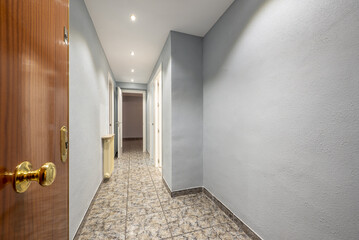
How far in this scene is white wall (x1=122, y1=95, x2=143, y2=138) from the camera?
802cm

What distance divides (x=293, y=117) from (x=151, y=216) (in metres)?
1.78

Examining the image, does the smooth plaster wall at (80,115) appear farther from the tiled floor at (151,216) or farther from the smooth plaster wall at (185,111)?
the smooth plaster wall at (185,111)

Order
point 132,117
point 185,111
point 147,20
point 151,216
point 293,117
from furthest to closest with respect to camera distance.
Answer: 1. point 132,117
2. point 185,111
3. point 147,20
4. point 151,216
5. point 293,117

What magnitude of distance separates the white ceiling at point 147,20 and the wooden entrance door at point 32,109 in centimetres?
130

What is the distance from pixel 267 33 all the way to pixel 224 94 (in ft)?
2.43

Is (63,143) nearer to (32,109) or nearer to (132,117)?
(32,109)

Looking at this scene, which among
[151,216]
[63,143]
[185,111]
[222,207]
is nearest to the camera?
[63,143]

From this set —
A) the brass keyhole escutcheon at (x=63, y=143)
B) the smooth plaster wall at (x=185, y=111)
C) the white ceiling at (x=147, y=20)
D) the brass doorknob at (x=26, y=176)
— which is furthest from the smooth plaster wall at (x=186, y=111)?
the brass doorknob at (x=26, y=176)

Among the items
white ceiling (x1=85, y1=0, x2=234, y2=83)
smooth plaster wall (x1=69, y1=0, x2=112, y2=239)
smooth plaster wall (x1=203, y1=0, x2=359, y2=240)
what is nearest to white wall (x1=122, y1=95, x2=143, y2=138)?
white ceiling (x1=85, y1=0, x2=234, y2=83)

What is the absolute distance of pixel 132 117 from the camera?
8141mm

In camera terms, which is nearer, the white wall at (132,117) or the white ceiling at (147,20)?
the white ceiling at (147,20)

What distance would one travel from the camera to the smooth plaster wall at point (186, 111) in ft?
7.13

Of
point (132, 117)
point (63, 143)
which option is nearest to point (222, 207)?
point (63, 143)

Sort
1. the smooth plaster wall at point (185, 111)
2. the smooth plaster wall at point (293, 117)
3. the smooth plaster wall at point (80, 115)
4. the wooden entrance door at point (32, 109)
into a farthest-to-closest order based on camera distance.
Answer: the smooth plaster wall at point (185, 111), the smooth plaster wall at point (80, 115), the smooth plaster wall at point (293, 117), the wooden entrance door at point (32, 109)
